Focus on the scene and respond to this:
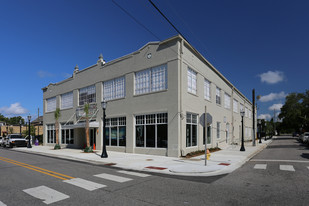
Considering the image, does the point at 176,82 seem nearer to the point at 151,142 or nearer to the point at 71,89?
the point at 151,142

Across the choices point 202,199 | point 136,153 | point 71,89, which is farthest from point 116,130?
point 202,199

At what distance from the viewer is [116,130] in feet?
66.6

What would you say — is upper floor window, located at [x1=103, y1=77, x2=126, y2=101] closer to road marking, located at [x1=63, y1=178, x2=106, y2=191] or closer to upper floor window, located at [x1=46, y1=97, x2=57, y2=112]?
upper floor window, located at [x1=46, y1=97, x2=57, y2=112]

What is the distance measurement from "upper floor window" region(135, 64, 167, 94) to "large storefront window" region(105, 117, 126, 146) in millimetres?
3320

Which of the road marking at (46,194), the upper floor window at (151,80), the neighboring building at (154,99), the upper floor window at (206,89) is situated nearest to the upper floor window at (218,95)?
the neighboring building at (154,99)

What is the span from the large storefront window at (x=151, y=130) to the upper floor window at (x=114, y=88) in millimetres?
3405

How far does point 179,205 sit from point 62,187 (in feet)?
13.1

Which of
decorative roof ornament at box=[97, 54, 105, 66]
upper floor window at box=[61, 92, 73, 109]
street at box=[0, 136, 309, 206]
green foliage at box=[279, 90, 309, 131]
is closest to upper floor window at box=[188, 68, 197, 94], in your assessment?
decorative roof ornament at box=[97, 54, 105, 66]

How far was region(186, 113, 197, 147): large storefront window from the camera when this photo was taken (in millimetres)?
17056

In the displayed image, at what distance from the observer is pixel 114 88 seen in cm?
2103

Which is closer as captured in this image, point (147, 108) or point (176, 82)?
point (176, 82)

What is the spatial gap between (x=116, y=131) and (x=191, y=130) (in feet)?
23.0

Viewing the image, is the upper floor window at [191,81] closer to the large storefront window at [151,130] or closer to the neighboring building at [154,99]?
the neighboring building at [154,99]

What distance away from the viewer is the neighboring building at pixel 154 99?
16.2 metres
